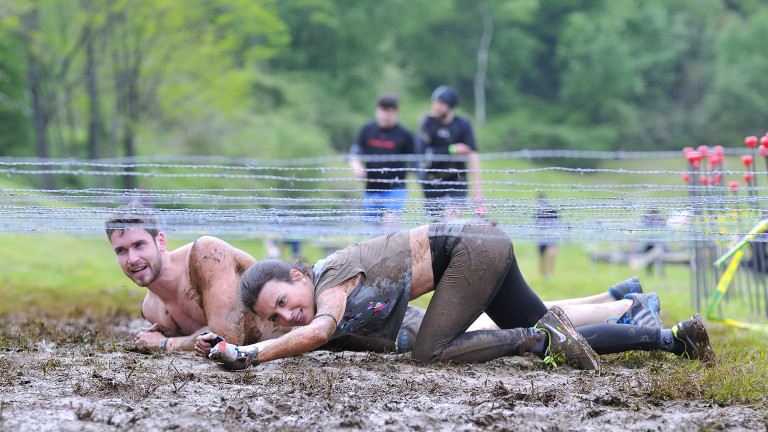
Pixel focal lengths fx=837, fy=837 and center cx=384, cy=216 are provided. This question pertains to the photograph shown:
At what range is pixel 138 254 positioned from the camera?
5176 mm

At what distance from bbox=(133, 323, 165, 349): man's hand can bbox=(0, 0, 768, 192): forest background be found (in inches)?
683

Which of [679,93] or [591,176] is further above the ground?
[679,93]

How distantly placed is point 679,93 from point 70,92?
4821 cm

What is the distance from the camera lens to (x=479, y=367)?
4.93 m

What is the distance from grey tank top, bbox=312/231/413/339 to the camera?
4.73 metres

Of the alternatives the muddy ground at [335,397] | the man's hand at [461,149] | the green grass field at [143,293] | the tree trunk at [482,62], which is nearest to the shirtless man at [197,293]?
the muddy ground at [335,397]

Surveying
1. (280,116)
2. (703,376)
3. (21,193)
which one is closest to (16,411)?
(21,193)

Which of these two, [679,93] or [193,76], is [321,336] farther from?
[679,93]

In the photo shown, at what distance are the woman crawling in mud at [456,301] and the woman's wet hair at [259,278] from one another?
0.11 feet

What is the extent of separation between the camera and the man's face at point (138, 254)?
516 centimetres

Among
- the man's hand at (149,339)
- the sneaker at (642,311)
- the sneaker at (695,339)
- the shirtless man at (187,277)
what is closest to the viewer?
the sneaker at (695,339)

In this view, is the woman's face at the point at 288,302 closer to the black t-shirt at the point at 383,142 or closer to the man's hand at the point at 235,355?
the man's hand at the point at 235,355

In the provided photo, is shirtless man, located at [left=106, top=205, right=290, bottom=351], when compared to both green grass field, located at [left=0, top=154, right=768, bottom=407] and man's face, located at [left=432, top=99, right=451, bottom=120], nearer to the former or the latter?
green grass field, located at [left=0, top=154, right=768, bottom=407]

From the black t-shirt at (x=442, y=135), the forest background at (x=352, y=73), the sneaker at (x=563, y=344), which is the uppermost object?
the forest background at (x=352, y=73)
